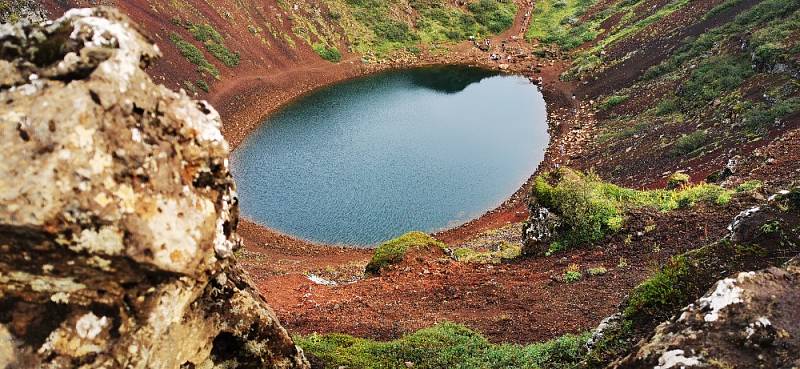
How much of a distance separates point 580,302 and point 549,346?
14.2ft

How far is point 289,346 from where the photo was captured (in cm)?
985

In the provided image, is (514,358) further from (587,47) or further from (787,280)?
(587,47)

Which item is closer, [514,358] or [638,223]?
[514,358]

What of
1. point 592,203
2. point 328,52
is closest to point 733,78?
point 592,203

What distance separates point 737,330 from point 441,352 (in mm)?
6870

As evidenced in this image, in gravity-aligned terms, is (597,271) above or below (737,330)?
below

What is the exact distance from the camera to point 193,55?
54406 millimetres

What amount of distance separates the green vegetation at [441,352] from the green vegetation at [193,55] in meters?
46.0

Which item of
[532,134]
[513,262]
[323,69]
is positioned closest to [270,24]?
[323,69]

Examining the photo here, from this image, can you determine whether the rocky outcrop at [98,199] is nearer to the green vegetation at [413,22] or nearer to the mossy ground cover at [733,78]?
the mossy ground cover at [733,78]

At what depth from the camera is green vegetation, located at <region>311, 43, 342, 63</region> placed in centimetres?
6569

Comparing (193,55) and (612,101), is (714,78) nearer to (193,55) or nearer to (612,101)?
(612,101)

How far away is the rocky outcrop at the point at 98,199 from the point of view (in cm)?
571

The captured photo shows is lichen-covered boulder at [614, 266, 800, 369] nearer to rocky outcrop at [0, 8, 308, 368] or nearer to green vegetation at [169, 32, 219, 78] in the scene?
rocky outcrop at [0, 8, 308, 368]
